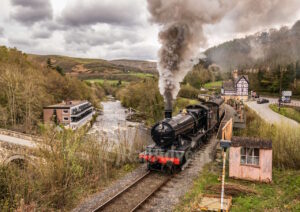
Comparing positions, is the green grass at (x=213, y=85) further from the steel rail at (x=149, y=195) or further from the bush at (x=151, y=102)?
the steel rail at (x=149, y=195)

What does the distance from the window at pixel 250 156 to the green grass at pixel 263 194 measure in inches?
36.7

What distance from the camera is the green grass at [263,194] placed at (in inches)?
341

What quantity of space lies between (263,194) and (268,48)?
41.7m

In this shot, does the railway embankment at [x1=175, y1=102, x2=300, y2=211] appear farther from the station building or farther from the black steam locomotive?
the station building

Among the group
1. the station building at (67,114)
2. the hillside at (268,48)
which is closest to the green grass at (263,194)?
the station building at (67,114)

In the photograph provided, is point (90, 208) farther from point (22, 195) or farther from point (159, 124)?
point (159, 124)

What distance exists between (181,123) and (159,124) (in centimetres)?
134

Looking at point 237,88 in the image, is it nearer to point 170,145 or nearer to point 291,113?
point 291,113

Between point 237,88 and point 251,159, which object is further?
point 237,88

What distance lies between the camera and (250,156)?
1148 cm

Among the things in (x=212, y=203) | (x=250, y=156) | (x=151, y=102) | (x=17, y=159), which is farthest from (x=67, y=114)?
(x=212, y=203)

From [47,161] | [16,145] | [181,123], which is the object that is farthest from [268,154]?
[16,145]

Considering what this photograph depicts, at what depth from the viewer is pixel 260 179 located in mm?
11234

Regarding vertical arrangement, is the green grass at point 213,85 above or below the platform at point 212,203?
above
